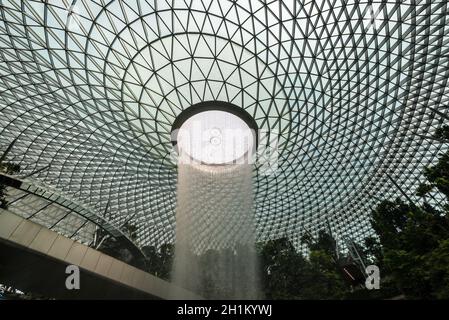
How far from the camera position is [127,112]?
32094 millimetres

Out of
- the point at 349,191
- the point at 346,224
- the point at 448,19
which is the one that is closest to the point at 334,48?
the point at 448,19

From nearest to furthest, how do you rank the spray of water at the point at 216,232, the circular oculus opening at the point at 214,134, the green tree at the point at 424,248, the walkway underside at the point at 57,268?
the walkway underside at the point at 57,268
the green tree at the point at 424,248
the circular oculus opening at the point at 214,134
the spray of water at the point at 216,232

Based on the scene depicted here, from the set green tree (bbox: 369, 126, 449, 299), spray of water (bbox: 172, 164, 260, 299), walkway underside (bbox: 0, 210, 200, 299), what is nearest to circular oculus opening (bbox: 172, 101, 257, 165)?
spray of water (bbox: 172, 164, 260, 299)

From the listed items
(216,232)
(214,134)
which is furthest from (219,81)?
(216,232)

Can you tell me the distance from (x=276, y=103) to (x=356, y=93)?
9297 mm

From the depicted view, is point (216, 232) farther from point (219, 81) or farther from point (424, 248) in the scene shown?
point (424, 248)

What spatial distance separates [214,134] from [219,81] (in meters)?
6.44

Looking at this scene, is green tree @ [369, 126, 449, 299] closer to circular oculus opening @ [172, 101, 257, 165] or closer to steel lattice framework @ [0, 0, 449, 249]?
steel lattice framework @ [0, 0, 449, 249]

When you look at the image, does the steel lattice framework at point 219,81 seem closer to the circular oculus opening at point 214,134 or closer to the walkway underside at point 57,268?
the circular oculus opening at point 214,134

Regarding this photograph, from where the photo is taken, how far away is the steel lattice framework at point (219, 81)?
24203 millimetres

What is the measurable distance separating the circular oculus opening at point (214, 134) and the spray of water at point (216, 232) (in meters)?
1.99

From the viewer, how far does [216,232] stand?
57.5 m

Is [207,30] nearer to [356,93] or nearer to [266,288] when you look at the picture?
[356,93]

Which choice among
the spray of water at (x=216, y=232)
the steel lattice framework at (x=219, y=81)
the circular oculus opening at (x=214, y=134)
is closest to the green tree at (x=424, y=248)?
the steel lattice framework at (x=219, y=81)
